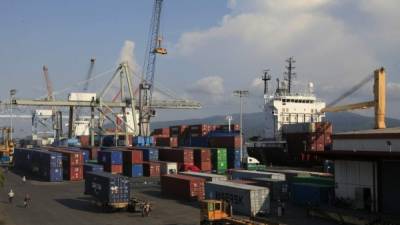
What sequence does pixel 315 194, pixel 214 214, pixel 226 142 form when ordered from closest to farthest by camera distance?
pixel 214 214
pixel 315 194
pixel 226 142

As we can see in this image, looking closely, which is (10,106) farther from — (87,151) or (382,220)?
(382,220)

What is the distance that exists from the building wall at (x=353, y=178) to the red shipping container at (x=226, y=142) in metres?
41.2

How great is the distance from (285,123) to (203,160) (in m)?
30.7

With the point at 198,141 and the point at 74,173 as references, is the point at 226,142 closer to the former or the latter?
the point at 198,141

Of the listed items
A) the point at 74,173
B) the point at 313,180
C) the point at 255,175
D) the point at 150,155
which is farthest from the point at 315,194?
the point at 150,155

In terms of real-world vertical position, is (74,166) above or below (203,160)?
below

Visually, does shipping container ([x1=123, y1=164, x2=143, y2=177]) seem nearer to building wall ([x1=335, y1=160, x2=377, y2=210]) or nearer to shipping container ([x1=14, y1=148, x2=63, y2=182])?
shipping container ([x1=14, y1=148, x2=63, y2=182])

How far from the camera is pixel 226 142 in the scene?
3450 inches

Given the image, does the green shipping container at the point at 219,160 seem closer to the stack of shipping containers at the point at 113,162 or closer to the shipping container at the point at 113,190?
the stack of shipping containers at the point at 113,162

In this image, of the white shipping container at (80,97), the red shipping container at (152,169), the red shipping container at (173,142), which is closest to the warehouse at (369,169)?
the red shipping container at (152,169)

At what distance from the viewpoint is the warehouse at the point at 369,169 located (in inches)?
1501

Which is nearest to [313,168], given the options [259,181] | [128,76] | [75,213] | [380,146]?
[259,181]

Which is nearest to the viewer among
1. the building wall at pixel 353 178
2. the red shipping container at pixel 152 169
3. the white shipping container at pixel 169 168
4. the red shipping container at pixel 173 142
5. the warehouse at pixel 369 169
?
the warehouse at pixel 369 169

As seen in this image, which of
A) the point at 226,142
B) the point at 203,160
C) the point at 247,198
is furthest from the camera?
the point at 226,142
